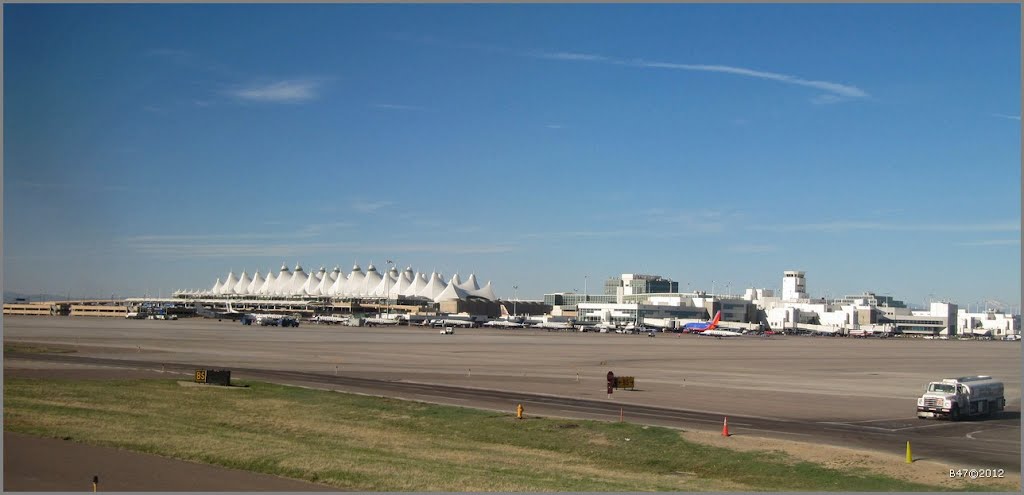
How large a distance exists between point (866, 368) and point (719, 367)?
1615 cm

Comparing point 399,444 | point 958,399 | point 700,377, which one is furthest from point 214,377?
point 958,399

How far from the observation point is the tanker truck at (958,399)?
4369 centimetres

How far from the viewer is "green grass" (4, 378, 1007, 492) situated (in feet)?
88.4

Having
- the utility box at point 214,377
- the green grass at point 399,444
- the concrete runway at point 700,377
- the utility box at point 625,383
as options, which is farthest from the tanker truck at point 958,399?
the utility box at point 214,377

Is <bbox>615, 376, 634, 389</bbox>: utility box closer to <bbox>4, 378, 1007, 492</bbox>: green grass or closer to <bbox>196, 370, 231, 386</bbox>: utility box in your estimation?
<bbox>4, 378, 1007, 492</bbox>: green grass

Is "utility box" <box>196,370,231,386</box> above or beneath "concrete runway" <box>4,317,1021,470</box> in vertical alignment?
above

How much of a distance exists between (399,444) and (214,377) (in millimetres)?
22793

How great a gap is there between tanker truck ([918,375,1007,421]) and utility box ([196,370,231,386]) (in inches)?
1503

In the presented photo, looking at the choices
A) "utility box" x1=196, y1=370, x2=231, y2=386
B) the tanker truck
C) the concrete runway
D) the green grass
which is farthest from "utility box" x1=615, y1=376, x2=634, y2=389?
"utility box" x1=196, y1=370, x2=231, y2=386

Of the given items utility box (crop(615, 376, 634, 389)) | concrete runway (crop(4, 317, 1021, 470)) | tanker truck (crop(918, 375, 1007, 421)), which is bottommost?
concrete runway (crop(4, 317, 1021, 470))

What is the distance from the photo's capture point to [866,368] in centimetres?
8862

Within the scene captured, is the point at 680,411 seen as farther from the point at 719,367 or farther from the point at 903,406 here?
the point at 719,367

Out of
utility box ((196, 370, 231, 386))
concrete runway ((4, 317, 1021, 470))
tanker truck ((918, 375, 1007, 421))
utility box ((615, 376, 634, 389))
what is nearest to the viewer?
concrete runway ((4, 317, 1021, 470))

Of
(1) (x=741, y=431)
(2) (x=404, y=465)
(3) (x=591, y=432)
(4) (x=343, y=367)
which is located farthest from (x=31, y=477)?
(4) (x=343, y=367)
